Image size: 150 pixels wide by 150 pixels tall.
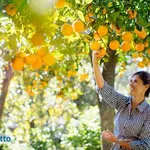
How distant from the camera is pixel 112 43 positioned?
2174 mm

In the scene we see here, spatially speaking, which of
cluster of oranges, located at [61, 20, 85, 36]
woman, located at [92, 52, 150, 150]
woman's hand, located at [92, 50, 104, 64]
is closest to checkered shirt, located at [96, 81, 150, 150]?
woman, located at [92, 52, 150, 150]

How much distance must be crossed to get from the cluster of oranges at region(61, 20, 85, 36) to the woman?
58 centimetres

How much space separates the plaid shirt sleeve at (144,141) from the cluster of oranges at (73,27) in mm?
920

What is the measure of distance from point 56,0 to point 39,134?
678 cm

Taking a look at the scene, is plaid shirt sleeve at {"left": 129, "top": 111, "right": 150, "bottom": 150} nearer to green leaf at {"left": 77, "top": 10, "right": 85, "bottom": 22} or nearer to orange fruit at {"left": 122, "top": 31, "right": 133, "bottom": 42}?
orange fruit at {"left": 122, "top": 31, "right": 133, "bottom": 42}

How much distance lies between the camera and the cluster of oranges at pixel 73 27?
190 centimetres

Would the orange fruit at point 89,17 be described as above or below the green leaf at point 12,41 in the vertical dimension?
above

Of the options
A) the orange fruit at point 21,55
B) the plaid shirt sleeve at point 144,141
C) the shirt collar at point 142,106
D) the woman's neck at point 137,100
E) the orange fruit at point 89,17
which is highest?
the orange fruit at point 89,17

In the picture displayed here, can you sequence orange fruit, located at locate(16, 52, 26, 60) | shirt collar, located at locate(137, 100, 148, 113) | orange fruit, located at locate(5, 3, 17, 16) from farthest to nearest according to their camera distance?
shirt collar, located at locate(137, 100, 148, 113), orange fruit, located at locate(16, 52, 26, 60), orange fruit, located at locate(5, 3, 17, 16)

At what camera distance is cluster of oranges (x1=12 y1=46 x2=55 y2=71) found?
5.88ft

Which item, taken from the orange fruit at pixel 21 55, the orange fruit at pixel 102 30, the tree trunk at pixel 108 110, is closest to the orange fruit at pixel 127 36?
the orange fruit at pixel 102 30

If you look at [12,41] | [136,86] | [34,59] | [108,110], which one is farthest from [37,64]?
[108,110]

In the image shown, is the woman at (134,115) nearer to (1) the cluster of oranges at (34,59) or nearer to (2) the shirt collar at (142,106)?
(2) the shirt collar at (142,106)

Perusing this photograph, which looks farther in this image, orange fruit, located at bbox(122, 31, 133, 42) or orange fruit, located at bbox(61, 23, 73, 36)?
orange fruit, located at bbox(122, 31, 133, 42)
